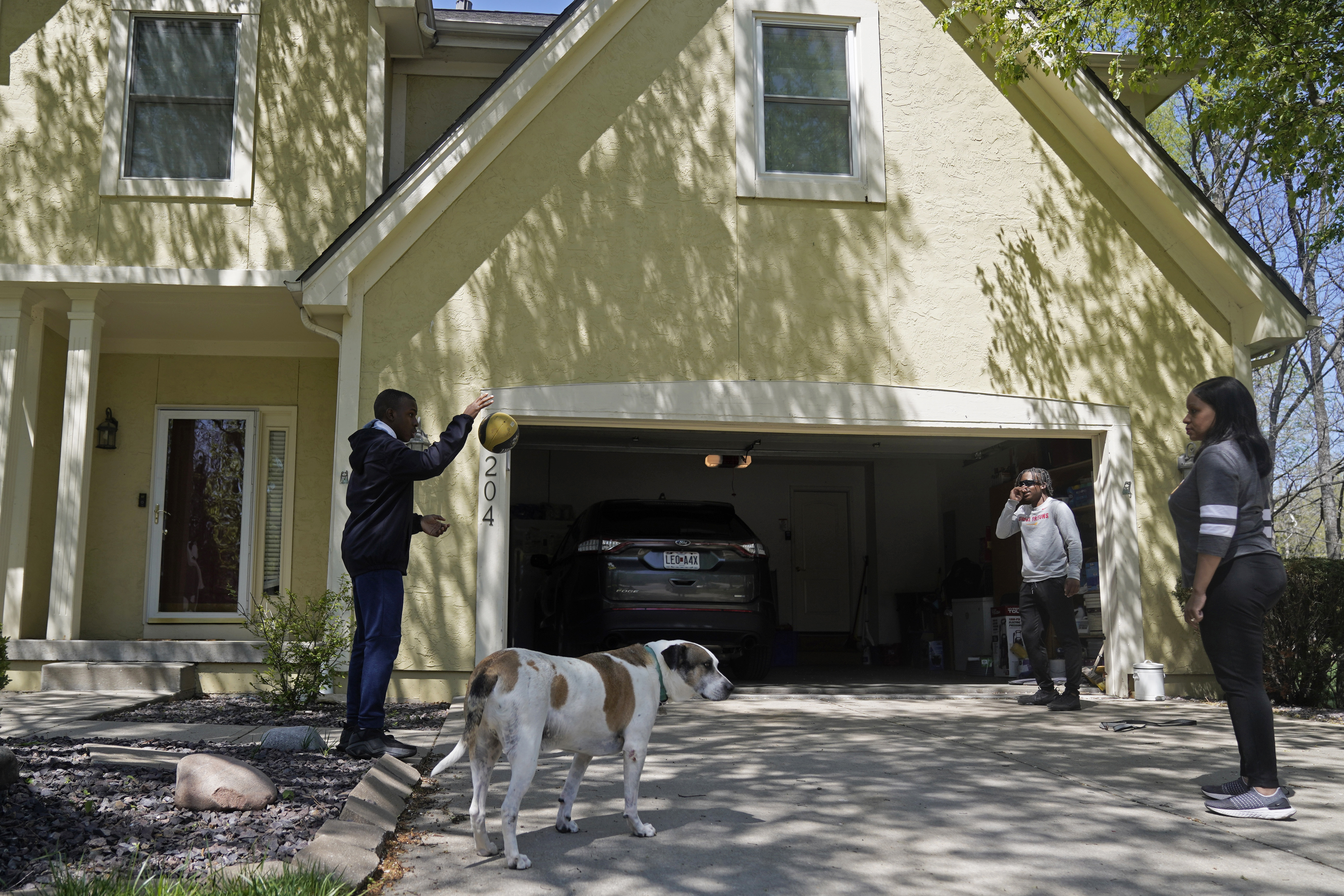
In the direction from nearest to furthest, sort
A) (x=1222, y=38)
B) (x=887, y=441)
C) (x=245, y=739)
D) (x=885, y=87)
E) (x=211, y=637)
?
(x=245, y=739) < (x=1222, y=38) < (x=885, y=87) < (x=211, y=637) < (x=887, y=441)

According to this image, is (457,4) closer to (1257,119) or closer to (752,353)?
(752,353)

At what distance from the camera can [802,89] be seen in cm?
1017

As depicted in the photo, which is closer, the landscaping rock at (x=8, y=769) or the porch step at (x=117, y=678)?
the landscaping rock at (x=8, y=769)

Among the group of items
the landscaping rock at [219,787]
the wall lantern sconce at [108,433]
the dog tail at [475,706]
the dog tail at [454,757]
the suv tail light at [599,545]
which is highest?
the wall lantern sconce at [108,433]

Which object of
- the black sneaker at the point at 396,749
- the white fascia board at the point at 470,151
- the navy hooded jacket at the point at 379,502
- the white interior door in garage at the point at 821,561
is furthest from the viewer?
the white interior door in garage at the point at 821,561

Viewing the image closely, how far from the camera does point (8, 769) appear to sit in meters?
4.02

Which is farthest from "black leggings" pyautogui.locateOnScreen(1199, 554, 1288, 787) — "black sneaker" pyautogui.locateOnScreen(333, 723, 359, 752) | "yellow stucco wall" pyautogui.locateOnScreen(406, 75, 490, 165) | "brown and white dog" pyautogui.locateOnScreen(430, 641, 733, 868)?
"yellow stucco wall" pyautogui.locateOnScreen(406, 75, 490, 165)

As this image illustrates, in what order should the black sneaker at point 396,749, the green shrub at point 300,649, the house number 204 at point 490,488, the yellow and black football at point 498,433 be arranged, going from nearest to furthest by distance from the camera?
the black sneaker at point 396,749
the yellow and black football at point 498,433
the green shrub at point 300,649
the house number 204 at point 490,488

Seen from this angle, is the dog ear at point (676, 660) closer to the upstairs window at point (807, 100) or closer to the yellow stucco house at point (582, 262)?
the yellow stucco house at point (582, 262)

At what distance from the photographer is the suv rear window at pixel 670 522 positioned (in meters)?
9.80

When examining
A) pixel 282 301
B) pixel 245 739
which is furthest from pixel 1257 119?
pixel 245 739

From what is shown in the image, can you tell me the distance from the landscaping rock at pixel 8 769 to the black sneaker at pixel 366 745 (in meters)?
1.58

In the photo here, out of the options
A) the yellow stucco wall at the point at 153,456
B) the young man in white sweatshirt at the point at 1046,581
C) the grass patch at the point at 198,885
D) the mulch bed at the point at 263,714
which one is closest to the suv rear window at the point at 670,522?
the mulch bed at the point at 263,714

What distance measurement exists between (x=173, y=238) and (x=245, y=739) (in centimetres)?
561
